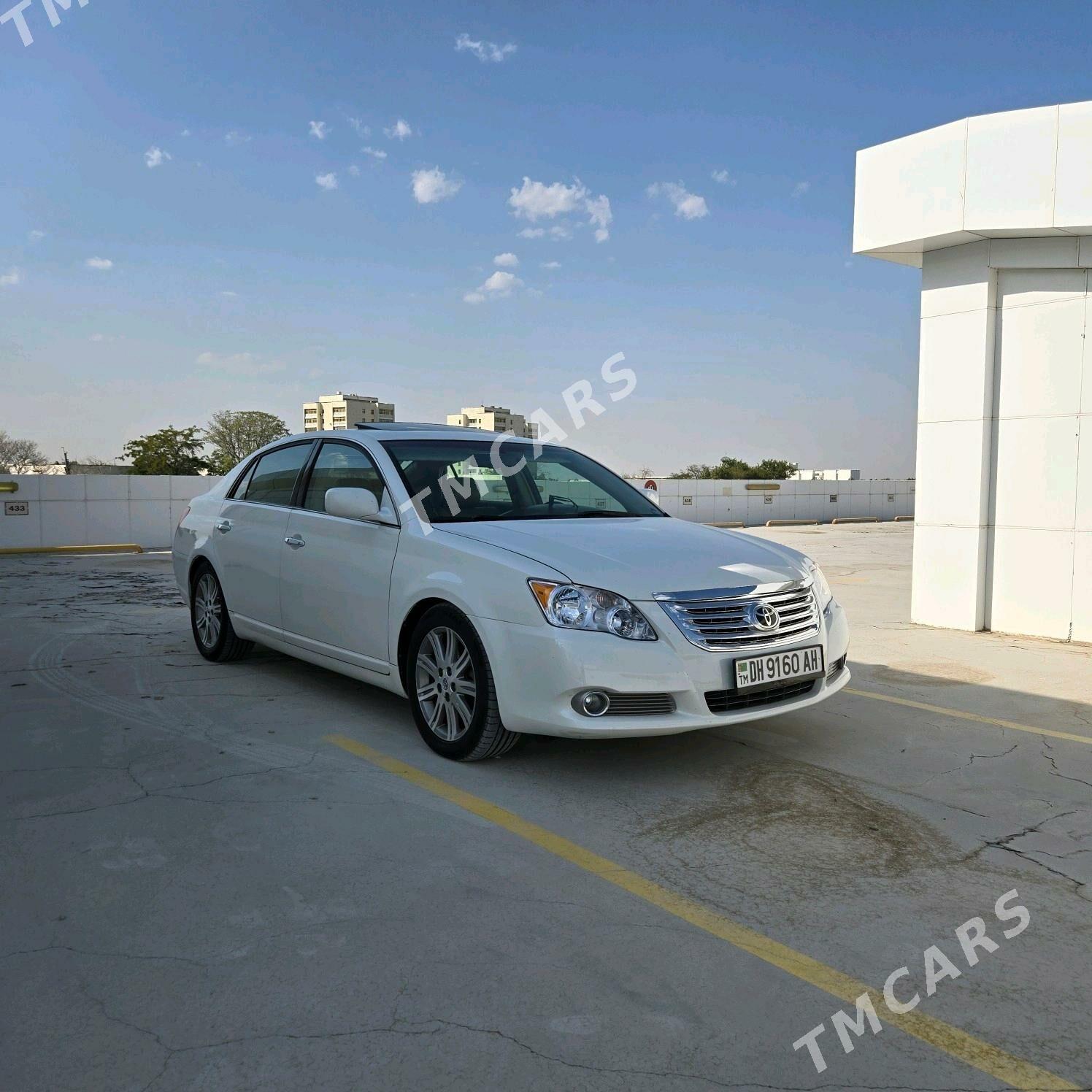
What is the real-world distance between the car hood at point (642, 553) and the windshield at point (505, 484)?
0.17 meters

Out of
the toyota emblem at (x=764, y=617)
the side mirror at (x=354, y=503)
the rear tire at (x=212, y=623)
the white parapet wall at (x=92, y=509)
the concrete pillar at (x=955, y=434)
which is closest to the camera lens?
the toyota emblem at (x=764, y=617)

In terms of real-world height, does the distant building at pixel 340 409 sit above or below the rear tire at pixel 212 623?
above

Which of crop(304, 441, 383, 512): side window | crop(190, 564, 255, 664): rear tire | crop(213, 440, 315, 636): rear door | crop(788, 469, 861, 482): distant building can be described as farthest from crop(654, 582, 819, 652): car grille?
crop(788, 469, 861, 482): distant building

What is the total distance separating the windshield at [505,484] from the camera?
4.95 m

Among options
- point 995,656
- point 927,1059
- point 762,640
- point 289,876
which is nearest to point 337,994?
point 289,876

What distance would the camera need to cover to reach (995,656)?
741cm

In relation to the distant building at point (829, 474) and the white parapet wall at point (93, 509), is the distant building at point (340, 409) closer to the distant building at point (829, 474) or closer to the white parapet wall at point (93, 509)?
the white parapet wall at point (93, 509)

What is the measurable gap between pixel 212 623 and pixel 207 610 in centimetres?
13

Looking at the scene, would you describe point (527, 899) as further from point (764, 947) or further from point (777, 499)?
point (777, 499)

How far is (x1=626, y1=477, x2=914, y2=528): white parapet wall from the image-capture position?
3100 cm

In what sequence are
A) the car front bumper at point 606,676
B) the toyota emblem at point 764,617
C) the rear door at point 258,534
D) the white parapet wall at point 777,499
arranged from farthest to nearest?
the white parapet wall at point 777,499 → the rear door at point 258,534 → the toyota emblem at point 764,617 → the car front bumper at point 606,676

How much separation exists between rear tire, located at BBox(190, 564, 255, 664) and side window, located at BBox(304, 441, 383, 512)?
130cm

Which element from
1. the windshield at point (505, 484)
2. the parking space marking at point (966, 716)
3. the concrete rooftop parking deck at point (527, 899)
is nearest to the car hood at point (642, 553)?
the windshield at point (505, 484)

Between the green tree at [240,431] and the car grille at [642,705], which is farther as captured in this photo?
the green tree at [240,431]
